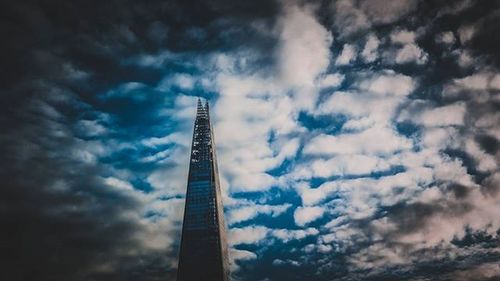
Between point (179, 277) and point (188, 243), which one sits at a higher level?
point (188, 243)

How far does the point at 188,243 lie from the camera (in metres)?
197

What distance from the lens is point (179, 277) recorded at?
631 feet

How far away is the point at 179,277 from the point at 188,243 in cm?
1593

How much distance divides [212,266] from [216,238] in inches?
524

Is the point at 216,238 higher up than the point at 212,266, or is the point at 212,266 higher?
the point at 216,238

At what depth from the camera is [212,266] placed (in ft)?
633

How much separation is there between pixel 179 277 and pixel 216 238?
2466cm

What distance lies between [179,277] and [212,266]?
1627 cm

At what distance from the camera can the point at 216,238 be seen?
199000mm
